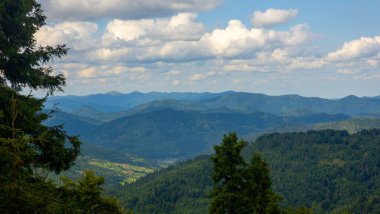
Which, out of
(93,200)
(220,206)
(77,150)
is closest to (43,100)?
(77,150)

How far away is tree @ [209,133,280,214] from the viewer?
37.2m

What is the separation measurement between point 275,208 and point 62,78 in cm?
2103

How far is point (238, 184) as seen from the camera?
38.4 metres

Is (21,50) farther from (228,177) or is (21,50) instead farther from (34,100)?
(228,177)

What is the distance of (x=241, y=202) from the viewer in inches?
1471

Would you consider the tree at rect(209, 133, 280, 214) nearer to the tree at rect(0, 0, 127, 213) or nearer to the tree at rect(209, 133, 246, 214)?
the tree at rect(209, 133, 246, 214)

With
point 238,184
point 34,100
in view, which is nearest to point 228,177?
point 238,184

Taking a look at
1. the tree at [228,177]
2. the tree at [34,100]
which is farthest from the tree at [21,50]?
→ the tree at [228,177]

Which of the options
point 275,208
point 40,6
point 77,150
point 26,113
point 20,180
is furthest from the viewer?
point 275,208

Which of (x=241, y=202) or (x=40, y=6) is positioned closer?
(x=40, y=6)

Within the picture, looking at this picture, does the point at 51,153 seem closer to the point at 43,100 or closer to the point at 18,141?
the point at 43,100

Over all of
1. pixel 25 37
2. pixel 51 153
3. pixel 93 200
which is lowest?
pixel 93 200

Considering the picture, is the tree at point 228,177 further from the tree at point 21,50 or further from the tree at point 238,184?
the tree at point 21,50

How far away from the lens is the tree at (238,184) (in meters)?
37.2
